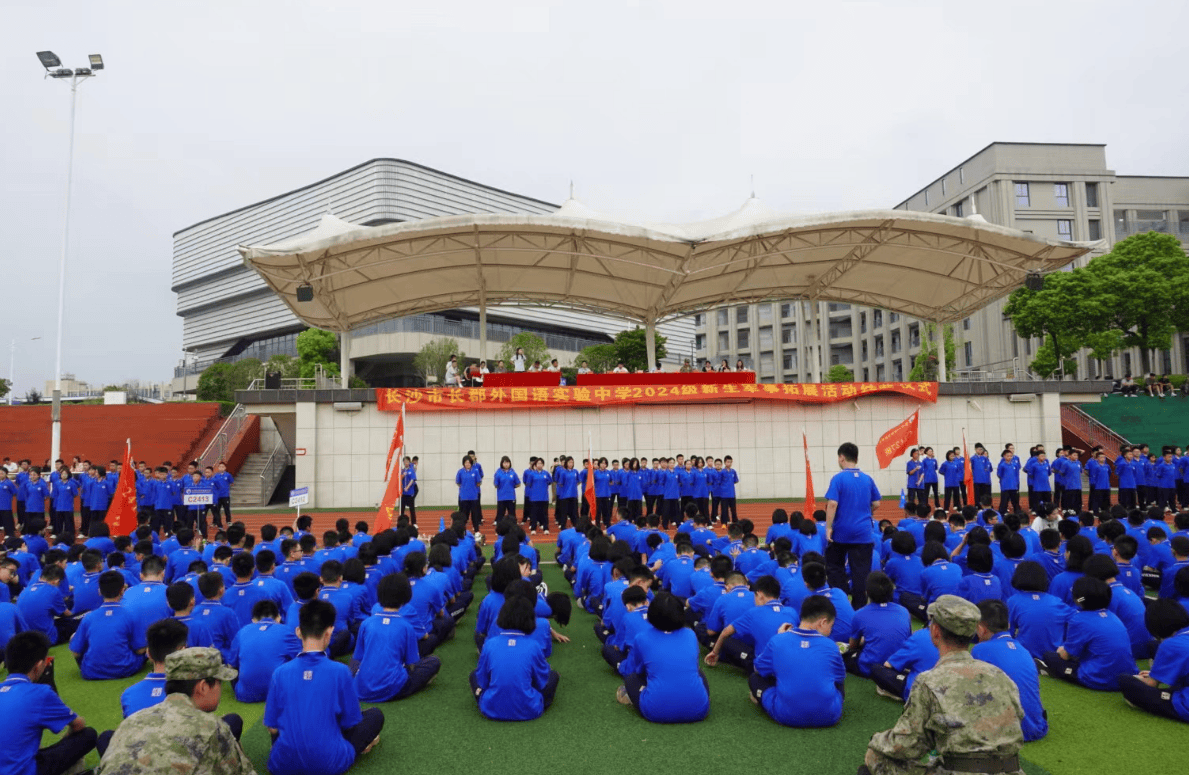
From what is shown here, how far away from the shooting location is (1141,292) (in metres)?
31.6

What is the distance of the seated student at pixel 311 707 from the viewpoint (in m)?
4.05

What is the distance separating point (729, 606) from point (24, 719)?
190 inches

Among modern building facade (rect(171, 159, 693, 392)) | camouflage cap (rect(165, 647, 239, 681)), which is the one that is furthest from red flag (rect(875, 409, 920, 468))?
modern building facade (rect(171, 159, 693, 392))

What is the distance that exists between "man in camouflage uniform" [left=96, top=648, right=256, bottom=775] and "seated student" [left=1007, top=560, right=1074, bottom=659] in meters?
5.72

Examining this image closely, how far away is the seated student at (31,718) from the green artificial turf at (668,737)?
1023mm

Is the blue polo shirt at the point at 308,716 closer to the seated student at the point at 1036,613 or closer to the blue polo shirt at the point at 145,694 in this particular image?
the blue polo shirt at the point at 145,694

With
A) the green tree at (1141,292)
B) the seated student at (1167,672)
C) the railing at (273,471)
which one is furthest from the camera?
the green tree at (1141,292)

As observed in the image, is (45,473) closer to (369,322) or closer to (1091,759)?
(369,322)

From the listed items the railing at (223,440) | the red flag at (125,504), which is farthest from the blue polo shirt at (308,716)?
the railing at (223,440)

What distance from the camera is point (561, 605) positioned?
641 cm

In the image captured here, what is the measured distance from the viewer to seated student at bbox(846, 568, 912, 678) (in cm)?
552

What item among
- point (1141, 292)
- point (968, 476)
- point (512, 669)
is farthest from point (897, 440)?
point (1141, 292)

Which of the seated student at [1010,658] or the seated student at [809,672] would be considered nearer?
the seated student at [1010,658]

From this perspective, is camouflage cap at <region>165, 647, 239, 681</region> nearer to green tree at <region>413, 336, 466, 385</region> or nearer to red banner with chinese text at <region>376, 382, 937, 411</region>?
red banner with chinese text at <region>376, 382, 937, 411</region>
